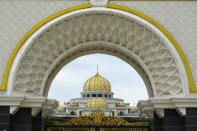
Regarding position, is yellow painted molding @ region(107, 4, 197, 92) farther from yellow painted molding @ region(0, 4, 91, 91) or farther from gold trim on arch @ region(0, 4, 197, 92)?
yellow painted molding @ region(0, 4, 91, 91)

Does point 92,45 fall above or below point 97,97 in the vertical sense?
above

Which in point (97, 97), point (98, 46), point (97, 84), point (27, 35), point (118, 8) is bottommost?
point (97, 97)

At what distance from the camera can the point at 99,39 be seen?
34.3 ft

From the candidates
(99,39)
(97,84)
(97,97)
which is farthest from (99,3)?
(97,97)

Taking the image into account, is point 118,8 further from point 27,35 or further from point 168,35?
point 27,35

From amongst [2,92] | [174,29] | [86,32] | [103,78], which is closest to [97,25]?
[86,32]

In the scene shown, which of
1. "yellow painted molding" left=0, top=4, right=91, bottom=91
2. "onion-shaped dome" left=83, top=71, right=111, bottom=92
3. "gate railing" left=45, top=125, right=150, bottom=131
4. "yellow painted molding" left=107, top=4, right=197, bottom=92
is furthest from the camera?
"onion-shaped dome" left=83, top=71, right=111, bottom=92

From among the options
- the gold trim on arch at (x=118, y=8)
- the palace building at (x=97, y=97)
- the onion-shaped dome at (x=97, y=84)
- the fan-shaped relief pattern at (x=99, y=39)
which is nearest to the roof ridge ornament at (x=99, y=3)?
the gold trim on arch at (x=118, y=8)

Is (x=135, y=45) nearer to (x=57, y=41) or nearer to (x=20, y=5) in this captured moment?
(x=57, y=41)

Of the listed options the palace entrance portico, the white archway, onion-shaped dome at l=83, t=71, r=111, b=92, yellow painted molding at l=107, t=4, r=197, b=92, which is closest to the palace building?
onion-shaped dome at l=83, t=71, r=111, b=92

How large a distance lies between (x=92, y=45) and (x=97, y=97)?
32260mm

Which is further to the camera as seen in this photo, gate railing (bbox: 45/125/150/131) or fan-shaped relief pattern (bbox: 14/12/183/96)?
gate railing (bbox: 45/125/150/131)

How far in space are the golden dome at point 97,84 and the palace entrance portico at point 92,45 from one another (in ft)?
95.6

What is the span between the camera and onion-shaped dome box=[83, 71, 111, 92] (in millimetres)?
39500
